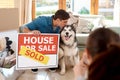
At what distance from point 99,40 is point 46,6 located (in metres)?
5.40

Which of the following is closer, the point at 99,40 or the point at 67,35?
the point at 99,40

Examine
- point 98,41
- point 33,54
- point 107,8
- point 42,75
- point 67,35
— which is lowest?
point 42,75

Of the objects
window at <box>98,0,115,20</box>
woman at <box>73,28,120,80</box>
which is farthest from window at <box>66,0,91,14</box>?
woman at <box>73,28,120,80</box>

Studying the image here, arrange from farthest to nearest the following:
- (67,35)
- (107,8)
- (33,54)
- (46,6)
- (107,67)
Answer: (46,6)
(107,8)
(67,35)
(33,54)
(107,67)

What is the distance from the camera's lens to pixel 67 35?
11.4ft

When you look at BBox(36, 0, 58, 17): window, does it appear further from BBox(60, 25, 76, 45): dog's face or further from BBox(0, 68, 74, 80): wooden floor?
BBox(0, 68, 74, 80): wooden floor

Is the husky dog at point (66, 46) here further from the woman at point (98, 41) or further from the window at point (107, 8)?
the window at point (107, 8)

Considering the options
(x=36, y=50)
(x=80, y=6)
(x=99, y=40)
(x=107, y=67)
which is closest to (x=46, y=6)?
(x=80, y=6)

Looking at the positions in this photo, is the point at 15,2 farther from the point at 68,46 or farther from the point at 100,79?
the point at 100,79

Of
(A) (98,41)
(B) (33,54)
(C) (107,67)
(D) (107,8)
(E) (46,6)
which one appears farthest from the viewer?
(E) (46,6)

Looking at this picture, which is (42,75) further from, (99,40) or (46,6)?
(46,6)

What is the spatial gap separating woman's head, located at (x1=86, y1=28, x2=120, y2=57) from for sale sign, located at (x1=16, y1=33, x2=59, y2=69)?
92.0 inches

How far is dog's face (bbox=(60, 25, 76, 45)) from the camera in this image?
3.47 m

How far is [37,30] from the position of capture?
3.46m
